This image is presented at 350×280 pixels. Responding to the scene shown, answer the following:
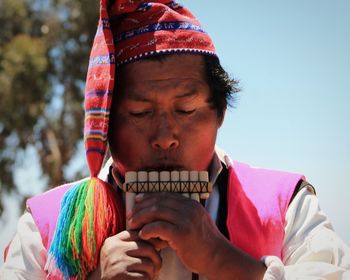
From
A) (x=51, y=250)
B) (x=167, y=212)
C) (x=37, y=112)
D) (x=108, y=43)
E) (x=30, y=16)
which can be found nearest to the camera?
(x=167, y=212)

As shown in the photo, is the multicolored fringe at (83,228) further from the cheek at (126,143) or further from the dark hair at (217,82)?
the dark hair at (217,82)

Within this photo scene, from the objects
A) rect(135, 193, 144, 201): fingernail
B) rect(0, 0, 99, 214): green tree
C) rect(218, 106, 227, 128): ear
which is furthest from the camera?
rect(0, 0, 99, 214): green tree

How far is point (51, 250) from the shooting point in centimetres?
220

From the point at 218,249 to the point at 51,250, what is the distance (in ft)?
2.23

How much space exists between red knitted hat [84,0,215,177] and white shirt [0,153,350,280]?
0.43 m

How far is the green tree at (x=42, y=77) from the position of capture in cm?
1281

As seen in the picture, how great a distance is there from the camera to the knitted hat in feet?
7.14

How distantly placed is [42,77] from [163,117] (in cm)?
1165

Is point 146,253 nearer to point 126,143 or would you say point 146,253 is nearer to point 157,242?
point 157,242

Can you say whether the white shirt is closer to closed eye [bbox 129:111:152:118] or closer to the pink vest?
the pink vest

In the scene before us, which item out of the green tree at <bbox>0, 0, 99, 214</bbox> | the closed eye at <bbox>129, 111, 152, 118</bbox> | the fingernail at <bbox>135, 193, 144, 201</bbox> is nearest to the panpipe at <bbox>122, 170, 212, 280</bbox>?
the fingernail at <bbox>135, 193, 144, 201</bbox>

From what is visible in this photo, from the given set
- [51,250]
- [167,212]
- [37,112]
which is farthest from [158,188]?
[37,112]

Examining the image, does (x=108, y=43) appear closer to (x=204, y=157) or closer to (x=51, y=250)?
(x=204, y=157)

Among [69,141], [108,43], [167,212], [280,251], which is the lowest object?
[69,141]
